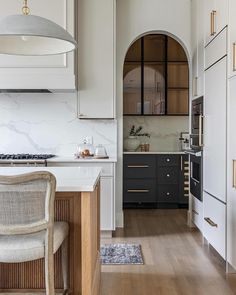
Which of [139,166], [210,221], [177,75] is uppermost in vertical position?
[177,75]

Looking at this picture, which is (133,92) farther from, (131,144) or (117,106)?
(117,106)

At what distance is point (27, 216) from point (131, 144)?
4338 millimetres

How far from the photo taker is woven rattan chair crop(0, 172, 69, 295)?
1.91 meters

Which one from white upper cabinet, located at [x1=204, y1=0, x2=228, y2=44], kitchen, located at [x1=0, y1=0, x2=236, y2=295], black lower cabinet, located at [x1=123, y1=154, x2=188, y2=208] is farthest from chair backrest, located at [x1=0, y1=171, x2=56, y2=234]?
black lower cabinet, located at [x1=123, y1=154, x2=188, y2=208]

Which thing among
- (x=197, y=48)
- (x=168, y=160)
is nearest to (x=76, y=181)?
(x=197, y=48)

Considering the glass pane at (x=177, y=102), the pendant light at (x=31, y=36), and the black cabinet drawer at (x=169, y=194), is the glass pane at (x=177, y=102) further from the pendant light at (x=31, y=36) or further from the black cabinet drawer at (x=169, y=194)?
the pendant light at (x=31, y=36)

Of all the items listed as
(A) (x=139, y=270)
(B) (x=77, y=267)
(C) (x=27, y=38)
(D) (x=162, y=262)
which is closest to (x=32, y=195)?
(B) (x=77, y=267)

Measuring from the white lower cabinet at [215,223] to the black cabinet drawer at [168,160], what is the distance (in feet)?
6.74

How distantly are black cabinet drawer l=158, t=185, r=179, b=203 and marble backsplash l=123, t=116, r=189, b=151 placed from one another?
0.78 m

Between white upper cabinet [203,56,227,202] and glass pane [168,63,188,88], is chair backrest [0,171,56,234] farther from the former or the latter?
glass pane [168,63,188,88]

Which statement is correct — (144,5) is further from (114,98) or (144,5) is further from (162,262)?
(162,262)

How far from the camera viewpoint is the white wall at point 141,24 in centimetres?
481

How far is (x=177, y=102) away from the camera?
632cm

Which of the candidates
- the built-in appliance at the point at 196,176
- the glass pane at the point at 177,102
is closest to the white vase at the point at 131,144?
the glass pane at the point at 177,102
